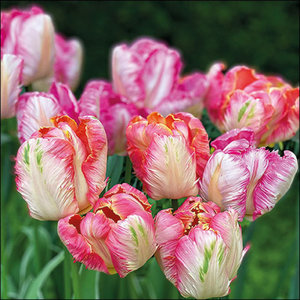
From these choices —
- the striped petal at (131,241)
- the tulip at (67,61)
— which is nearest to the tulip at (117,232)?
the striped petal at (131,241)

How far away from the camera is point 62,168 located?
48 centimetres

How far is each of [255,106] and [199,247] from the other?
189mm

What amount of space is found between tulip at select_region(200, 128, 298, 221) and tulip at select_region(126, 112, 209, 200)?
18 millimetres

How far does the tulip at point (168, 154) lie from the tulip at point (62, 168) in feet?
0.12

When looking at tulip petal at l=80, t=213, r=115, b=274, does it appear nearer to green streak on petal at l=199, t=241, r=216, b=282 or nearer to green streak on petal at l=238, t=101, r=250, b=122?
green streak on petal at l=199, t=241, r=216, b=282

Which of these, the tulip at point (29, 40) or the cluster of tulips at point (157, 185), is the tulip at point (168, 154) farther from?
the tulip at point (29, 40)

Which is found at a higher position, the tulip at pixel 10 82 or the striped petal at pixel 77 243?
the tulip at pixel 10 82

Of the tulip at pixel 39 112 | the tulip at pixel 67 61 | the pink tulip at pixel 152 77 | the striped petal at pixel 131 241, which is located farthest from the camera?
the tulip at pixel 67 61

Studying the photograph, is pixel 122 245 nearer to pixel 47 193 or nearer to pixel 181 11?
pixel 47 193

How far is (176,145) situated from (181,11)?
2.12m

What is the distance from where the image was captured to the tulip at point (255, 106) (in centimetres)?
59

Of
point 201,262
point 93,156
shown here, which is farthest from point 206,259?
point 93,156

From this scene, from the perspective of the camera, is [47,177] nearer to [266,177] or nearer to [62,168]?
[62,168]

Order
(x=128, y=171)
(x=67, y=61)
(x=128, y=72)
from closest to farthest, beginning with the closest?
1. (x=128, y=171)
2. (x=128, y=72)
3. (x=67, y=61)
